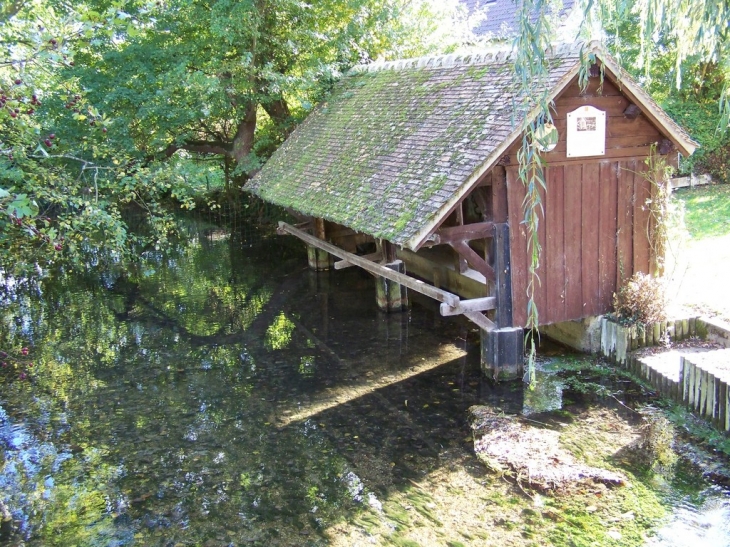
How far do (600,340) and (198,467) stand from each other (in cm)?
537

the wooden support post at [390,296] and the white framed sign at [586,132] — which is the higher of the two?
the white framed sign at [586,132]

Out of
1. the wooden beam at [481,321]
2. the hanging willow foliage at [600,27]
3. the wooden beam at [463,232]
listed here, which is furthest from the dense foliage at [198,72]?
the hanging willow foliage at [600,27]

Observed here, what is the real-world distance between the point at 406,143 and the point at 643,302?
4.00m

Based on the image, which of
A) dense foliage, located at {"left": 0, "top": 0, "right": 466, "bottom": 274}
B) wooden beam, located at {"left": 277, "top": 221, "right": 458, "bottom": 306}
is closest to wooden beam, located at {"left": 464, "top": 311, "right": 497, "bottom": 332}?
wooden beam, located at {"left": 277, "top": 221, "right": 458, "bottom": 306}

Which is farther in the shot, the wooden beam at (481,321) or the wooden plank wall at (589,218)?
the wooden beam at (481,321)

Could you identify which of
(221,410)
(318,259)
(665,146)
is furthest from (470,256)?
(318,259)

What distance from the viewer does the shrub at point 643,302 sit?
26.5 feet

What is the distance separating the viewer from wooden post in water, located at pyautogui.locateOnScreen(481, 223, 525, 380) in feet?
26.2

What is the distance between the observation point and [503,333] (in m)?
8.08

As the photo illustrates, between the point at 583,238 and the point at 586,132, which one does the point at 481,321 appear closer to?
the point at 583,238

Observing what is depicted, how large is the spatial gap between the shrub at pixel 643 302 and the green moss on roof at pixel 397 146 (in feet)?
8.72

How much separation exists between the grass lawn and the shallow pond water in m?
2.38

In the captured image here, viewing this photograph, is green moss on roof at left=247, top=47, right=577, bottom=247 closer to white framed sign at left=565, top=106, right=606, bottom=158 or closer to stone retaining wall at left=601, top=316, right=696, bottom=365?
white framed sign at left=565, top=106, right=606, bottom=158

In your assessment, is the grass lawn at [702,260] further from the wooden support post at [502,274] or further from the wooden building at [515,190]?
the wooden support post at [502,274]
